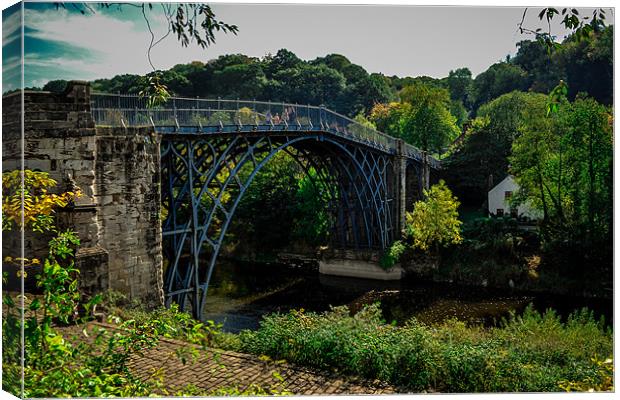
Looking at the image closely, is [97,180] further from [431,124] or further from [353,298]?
[431,124]

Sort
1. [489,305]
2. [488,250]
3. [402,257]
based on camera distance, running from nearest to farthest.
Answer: [489,305] → [488,250] → [402,257]

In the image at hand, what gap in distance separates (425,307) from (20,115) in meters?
18.2

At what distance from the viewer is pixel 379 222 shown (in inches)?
1187

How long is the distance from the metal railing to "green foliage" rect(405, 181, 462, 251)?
4.46 metres

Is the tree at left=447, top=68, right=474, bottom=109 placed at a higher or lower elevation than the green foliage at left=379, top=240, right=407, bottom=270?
higher

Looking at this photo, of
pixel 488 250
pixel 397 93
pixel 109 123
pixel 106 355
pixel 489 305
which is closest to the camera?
pixel 106 355

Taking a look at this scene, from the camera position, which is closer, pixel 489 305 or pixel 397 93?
pixel 397 93

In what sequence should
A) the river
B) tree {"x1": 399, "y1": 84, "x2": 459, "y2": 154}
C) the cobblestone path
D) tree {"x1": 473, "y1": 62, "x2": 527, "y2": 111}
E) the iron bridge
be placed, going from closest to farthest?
the cobblestone path < the iron bridge < tree {"x1": 473, "y1": 62, "x2": 527, "y2": 111} < the river < tree {"x1": 399, "y1": 84, "x2": 459, "y2": 154}

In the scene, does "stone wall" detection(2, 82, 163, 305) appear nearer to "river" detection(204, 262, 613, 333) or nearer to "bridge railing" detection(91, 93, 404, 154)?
"bridge railing" detection(91, 93, 404, 154)

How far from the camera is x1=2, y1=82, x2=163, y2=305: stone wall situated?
32.3ft

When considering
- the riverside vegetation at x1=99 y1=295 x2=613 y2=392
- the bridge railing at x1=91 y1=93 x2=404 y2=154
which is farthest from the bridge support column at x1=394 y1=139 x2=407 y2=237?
the riverside vegetation at x1=99 y1=295 x2=613 y2=392

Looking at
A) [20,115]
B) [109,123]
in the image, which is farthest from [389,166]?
[20,115]

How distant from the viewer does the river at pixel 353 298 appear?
72.5ft

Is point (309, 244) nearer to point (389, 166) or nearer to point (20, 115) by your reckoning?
point (389, 166)
